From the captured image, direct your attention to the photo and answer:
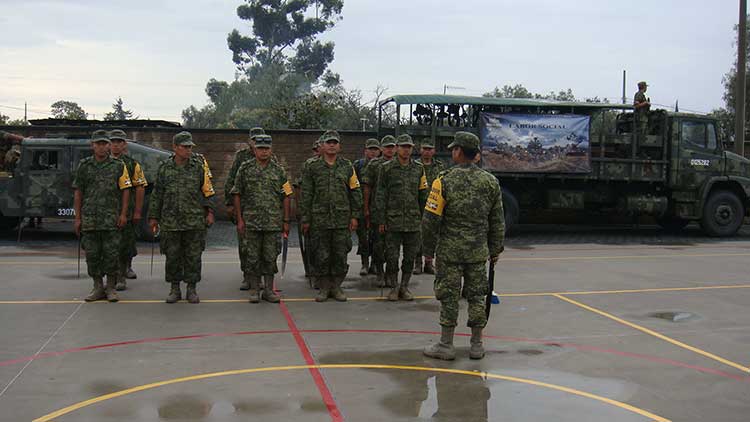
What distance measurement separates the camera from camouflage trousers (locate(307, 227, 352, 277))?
8.73 metres

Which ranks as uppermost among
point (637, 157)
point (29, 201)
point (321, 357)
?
point (637, 157)

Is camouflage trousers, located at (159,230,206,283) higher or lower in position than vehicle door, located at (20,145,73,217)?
lower

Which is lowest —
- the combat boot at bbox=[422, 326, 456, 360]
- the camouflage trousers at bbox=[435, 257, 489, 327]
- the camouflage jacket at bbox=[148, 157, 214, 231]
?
the combat boot at bbox=[422, 326, 456, 360]

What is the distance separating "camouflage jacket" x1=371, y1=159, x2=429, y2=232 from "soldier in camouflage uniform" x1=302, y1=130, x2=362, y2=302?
32cm

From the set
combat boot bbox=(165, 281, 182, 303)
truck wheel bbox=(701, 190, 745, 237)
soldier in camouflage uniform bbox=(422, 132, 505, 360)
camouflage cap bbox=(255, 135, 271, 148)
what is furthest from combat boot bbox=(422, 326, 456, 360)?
truck wheel bbox=(701, 190, 745, 237)

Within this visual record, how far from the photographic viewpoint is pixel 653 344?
6.95 meters

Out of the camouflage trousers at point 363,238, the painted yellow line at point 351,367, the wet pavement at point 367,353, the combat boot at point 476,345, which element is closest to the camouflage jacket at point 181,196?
the wet pavement at point 367,353

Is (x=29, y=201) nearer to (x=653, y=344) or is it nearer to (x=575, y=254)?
(x=575, y=254)

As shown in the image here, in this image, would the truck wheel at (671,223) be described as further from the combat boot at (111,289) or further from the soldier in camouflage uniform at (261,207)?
the combat boot at (111,289)

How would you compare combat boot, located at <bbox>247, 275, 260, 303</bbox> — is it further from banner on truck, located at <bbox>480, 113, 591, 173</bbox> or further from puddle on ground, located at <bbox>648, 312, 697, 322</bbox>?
banner on truck, located at <bbox>480, 113, 591, 173</bbox>

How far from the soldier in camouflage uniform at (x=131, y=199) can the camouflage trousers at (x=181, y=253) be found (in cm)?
60

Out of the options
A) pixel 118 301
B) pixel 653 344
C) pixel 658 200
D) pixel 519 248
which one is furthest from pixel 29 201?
pixel 658 200

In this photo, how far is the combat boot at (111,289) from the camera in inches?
336

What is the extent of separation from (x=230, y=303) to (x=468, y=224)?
3550 mm
